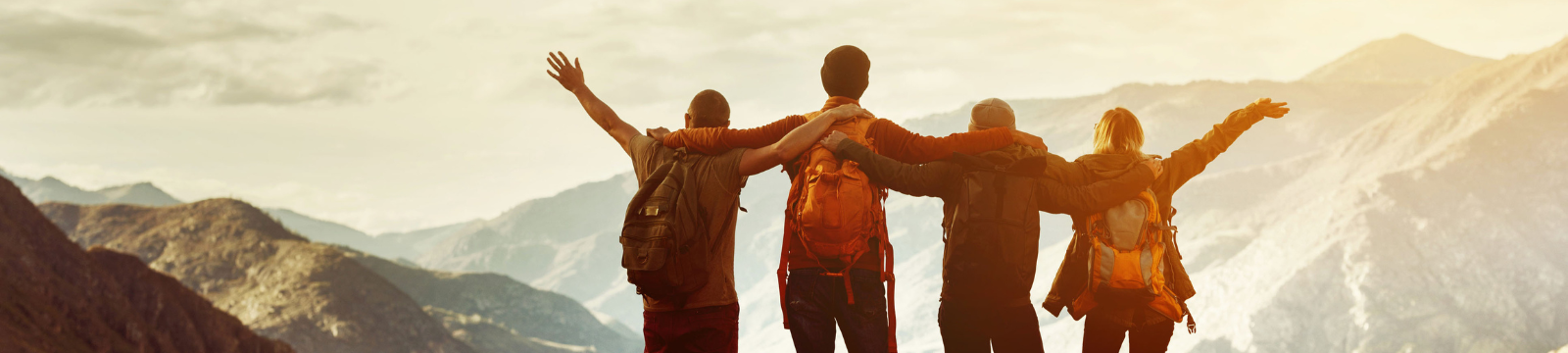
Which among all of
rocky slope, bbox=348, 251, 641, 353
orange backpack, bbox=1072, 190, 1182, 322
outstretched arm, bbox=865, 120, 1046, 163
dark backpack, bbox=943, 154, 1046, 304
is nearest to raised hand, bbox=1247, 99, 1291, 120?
orange backpack, bbox=1072, 190, 1182, 322

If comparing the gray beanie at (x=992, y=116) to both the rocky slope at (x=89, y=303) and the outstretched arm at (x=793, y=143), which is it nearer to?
the outstretched arm at (x=793, y=143)

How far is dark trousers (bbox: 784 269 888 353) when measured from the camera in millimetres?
6434

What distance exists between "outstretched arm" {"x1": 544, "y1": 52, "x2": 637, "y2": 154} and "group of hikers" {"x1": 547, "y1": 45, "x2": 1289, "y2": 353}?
2 centimetres

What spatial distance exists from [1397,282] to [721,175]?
8780 centimetres

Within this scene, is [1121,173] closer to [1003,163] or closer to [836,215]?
[1003,163]

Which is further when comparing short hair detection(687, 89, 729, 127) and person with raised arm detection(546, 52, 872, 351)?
short hair detection(687, 89, 729, 127)

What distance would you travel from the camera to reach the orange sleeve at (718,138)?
21.0ft

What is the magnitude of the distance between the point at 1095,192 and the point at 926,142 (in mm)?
1303

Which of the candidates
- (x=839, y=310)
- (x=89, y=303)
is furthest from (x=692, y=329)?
(x=89, y=303)

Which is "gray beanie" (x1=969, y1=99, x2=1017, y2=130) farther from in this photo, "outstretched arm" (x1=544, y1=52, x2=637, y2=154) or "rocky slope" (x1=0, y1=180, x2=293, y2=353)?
"rocky slope" (x1=0, y1=180, x2=293, y2=353)

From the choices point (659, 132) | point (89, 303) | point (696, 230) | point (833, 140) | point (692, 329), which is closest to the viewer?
point (696, 230)

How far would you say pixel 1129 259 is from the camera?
7176 mm

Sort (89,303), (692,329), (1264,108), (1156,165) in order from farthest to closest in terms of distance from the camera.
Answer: (89,303), (1264,108), (1156,165), (692,329)

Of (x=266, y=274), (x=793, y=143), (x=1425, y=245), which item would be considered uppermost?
(x=266, y=274)
